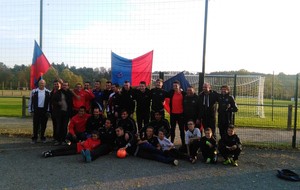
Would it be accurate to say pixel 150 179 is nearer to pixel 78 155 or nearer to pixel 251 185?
pixel 251 185

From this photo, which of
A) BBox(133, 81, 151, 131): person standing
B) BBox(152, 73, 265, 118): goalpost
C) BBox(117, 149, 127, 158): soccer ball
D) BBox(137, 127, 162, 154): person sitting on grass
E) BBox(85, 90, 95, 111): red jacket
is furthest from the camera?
BBox(152, 73, 265, 118): goalpost

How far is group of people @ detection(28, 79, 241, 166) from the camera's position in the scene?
7438 millimetres

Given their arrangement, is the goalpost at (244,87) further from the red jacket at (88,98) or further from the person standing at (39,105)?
the person standing at (39,105)

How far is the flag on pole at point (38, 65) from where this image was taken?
10.5 metres

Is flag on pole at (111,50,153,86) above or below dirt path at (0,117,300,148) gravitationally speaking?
above

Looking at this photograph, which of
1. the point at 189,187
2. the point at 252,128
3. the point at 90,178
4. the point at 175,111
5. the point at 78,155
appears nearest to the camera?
the point at 189,187

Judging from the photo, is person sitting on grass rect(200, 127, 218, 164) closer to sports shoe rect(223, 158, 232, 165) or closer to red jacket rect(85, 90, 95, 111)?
sports shoe rect(223, 158, 232, 165)

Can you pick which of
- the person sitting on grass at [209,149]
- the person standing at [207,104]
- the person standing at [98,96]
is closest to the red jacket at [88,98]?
the person standing at [98,96]

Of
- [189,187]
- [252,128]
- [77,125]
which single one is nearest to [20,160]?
[77,125]

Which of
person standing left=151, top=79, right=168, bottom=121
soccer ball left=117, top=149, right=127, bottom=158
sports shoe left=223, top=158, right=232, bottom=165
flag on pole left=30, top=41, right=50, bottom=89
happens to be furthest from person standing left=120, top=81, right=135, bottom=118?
flag on pole left=30, top=41, right=50, bottom=89

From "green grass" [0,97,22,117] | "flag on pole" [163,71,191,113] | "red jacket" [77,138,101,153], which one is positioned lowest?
"green grass" [0,97,22,117]

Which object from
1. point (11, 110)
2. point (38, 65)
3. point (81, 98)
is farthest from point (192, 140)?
point (11, 110)

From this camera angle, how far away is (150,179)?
5.84 metres

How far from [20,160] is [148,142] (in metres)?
Answer: 3.18
